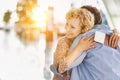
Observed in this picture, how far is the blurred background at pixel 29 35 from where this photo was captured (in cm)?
190

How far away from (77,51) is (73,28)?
6.6 inches

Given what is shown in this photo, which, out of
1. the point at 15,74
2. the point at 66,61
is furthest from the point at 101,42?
the point at 15,74

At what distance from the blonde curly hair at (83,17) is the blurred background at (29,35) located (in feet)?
0.45

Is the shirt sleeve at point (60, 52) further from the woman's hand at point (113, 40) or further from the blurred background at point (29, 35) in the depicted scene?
the woman's hand at point (113, 40)

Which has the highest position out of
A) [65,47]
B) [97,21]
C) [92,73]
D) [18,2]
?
[18,2]

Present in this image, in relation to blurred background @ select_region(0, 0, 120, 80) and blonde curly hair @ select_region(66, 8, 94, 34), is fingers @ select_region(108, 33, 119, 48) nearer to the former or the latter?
blonde curly hair @ select_region(66, 8, 94, 34)

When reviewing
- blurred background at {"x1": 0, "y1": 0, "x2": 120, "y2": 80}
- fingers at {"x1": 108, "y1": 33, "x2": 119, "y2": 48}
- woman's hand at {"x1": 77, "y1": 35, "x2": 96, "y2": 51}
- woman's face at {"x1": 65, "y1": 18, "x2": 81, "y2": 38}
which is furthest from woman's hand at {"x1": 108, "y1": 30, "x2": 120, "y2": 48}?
blurred background at {"x1": 0, "y1": 0, "x2": 120, "y2": 80}

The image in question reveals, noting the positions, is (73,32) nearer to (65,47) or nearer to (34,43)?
(65,47)

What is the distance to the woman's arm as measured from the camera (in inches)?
74.7

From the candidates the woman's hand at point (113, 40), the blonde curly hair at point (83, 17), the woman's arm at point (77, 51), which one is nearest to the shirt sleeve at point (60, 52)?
the woman's arm at point (77, 51)

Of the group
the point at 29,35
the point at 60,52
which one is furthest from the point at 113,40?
the point at 29,35

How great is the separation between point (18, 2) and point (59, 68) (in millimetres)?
500

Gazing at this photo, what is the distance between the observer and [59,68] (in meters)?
1.91

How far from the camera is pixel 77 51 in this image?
192 cm
